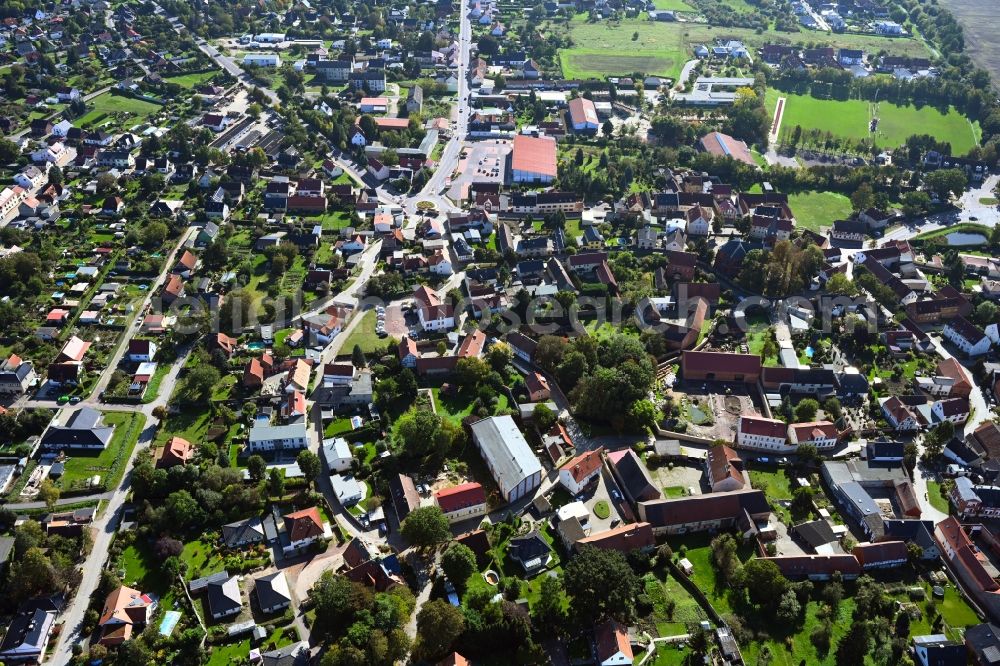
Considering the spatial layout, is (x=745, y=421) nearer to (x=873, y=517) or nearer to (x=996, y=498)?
(x=873, y=517)

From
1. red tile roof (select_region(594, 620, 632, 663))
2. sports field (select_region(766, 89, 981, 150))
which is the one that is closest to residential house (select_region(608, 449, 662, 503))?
red tile roof (select_region(594, 620, 632, 663))

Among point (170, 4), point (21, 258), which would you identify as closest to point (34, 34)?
point (170, 4)

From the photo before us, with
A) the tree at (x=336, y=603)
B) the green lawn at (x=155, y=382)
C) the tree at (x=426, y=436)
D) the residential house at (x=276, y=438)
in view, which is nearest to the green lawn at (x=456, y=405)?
the tree at (x=426, y=436)

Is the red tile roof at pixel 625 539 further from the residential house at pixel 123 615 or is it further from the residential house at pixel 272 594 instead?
the residential house at pixel 123 615

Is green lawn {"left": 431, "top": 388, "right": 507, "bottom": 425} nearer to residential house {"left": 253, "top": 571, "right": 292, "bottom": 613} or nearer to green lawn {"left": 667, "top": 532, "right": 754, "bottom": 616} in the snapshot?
green lawn {"left": 667, "top": 532, "right": 754, "bottom": 616}

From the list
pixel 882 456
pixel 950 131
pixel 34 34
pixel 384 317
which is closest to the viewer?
pixel 882 456

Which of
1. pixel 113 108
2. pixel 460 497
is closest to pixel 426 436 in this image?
pixel 460 497
